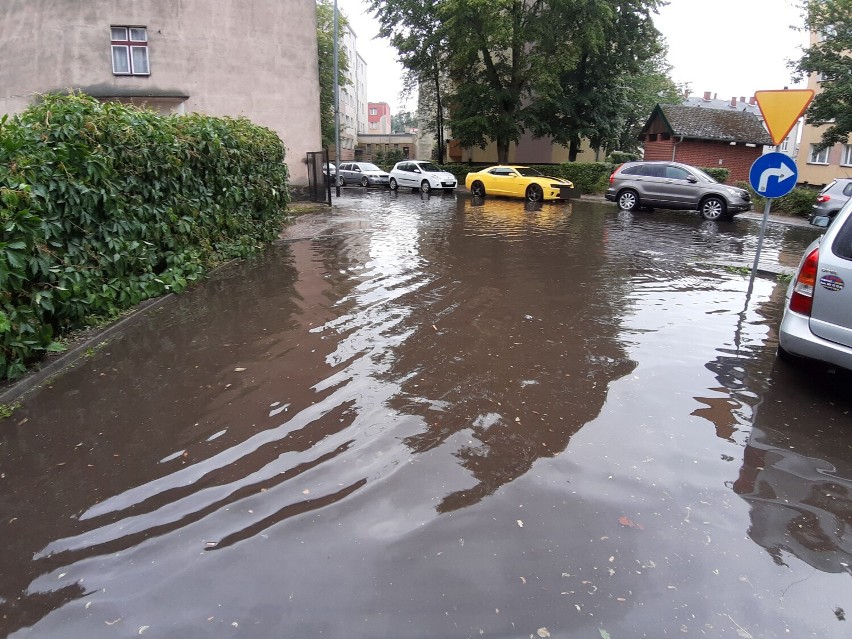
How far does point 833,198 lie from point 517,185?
1121 cm

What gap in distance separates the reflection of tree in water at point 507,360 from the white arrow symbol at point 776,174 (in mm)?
2240

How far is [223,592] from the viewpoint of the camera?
2.51 metres

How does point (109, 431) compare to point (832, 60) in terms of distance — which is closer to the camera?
point (109, 431)

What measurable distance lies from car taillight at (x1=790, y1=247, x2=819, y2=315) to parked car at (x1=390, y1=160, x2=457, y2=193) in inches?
985

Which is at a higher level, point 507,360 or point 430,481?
point 507,360

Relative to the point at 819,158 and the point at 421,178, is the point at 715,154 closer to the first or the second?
the point at 819,158

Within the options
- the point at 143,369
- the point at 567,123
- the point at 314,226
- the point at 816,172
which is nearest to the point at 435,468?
the point at 143,369

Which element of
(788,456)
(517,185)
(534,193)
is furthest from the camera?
(517,185)

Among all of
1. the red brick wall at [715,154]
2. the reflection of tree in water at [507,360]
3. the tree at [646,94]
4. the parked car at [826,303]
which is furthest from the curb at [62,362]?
the tree at [646,94]

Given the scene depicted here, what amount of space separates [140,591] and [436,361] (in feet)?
10.3

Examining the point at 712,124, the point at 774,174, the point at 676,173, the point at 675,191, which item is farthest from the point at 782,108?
the point at 712,124

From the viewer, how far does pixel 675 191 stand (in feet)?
59.5

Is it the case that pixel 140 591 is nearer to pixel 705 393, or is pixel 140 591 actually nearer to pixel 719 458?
pixel 719 458

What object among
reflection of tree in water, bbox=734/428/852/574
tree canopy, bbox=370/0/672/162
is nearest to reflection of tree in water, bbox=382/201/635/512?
reflection of tree in water, bbox=734/428/852/574
